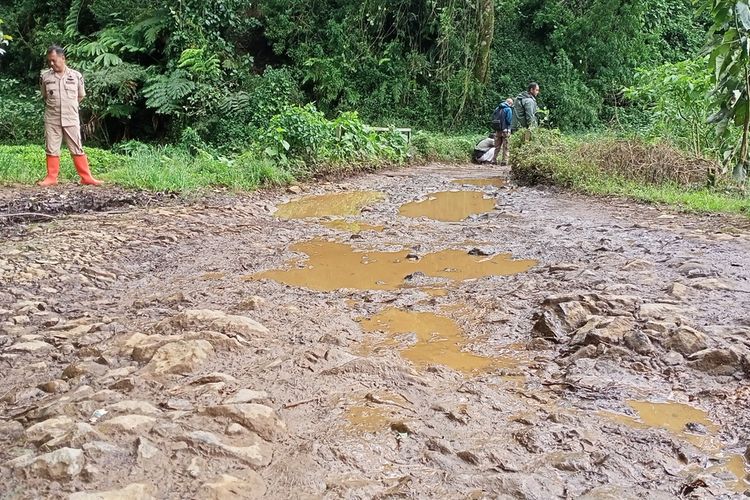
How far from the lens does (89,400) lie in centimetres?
248

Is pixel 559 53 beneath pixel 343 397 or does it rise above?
above

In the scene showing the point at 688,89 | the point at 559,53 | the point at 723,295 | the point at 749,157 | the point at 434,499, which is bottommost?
the point at 434,499

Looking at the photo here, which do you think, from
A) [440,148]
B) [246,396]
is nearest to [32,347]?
[246,396]

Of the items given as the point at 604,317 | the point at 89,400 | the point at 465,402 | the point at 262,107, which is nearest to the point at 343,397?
the point at 465,402

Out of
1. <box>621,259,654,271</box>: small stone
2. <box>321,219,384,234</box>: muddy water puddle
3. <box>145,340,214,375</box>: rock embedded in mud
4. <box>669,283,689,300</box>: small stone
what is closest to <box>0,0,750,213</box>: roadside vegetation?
<box>321,219,384,234</box>: muddy water puddle

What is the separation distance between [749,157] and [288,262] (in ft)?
18.2

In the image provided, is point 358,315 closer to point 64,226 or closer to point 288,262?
point 288,262

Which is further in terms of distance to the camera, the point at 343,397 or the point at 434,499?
the point at 343,397

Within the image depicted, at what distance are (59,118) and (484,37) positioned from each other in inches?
512

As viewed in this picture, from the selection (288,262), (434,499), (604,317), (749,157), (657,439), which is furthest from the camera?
(749,157)

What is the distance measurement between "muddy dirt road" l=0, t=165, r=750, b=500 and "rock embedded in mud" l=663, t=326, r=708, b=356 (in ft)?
0.03

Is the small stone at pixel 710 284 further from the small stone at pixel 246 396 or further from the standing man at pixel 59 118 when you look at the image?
the standing man at pixel 59 118

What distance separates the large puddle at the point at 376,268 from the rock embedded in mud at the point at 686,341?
1.60 meters

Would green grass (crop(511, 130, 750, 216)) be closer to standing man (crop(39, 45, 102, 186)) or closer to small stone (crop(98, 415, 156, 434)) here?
standing man (crop(39, 45, 102, 186))
